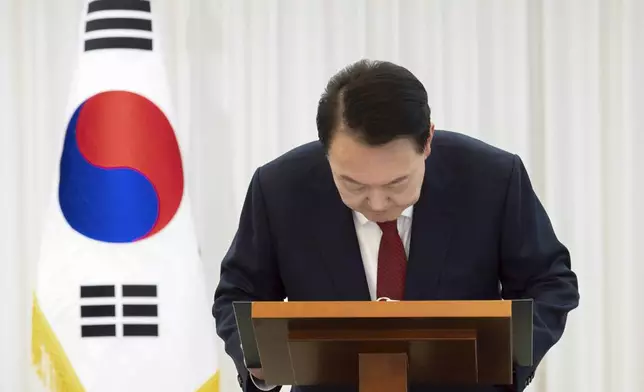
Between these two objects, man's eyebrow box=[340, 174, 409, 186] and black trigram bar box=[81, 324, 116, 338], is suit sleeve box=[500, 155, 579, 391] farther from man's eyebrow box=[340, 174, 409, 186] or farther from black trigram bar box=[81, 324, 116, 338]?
black trigram bar box=[81, 324, 116, 338]

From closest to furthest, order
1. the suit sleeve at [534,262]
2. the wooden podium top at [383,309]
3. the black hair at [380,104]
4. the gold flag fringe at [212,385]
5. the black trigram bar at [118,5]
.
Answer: the wooden podium top at [383,309] < the black hair at [380,104] < the suit sleeve at [534,262] < the black trigram bar at [118,5] < the gold flag fringe at [212,385]

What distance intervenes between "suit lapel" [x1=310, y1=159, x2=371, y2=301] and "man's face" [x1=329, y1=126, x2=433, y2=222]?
20 cm

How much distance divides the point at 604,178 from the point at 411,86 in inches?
81.7

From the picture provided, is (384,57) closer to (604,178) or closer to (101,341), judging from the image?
(604,178)

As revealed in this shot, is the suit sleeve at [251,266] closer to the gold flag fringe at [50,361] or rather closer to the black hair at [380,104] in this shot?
the black hair at [380,104]

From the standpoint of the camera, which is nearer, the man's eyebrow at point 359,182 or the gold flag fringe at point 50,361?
the man's eyebrow at point 359,182

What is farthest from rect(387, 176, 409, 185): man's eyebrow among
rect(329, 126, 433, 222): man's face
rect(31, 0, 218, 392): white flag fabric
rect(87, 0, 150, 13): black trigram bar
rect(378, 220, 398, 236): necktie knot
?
rect(87, 0, 150, 13): black trigram bar

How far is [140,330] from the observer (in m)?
2.67

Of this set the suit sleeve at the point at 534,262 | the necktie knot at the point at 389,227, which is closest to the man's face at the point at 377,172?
the necktie knot at the point at 389,227

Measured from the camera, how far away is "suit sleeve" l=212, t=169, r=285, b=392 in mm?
1749

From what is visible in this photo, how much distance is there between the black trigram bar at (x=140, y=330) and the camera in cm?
266

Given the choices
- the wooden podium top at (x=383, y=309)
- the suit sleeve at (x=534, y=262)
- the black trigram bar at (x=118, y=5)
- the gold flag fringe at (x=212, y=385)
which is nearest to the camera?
the wooden podium top at (x=383, y=309)

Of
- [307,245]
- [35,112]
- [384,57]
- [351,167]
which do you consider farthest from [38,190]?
[351,167]

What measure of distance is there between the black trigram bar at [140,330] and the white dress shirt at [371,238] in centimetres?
110
